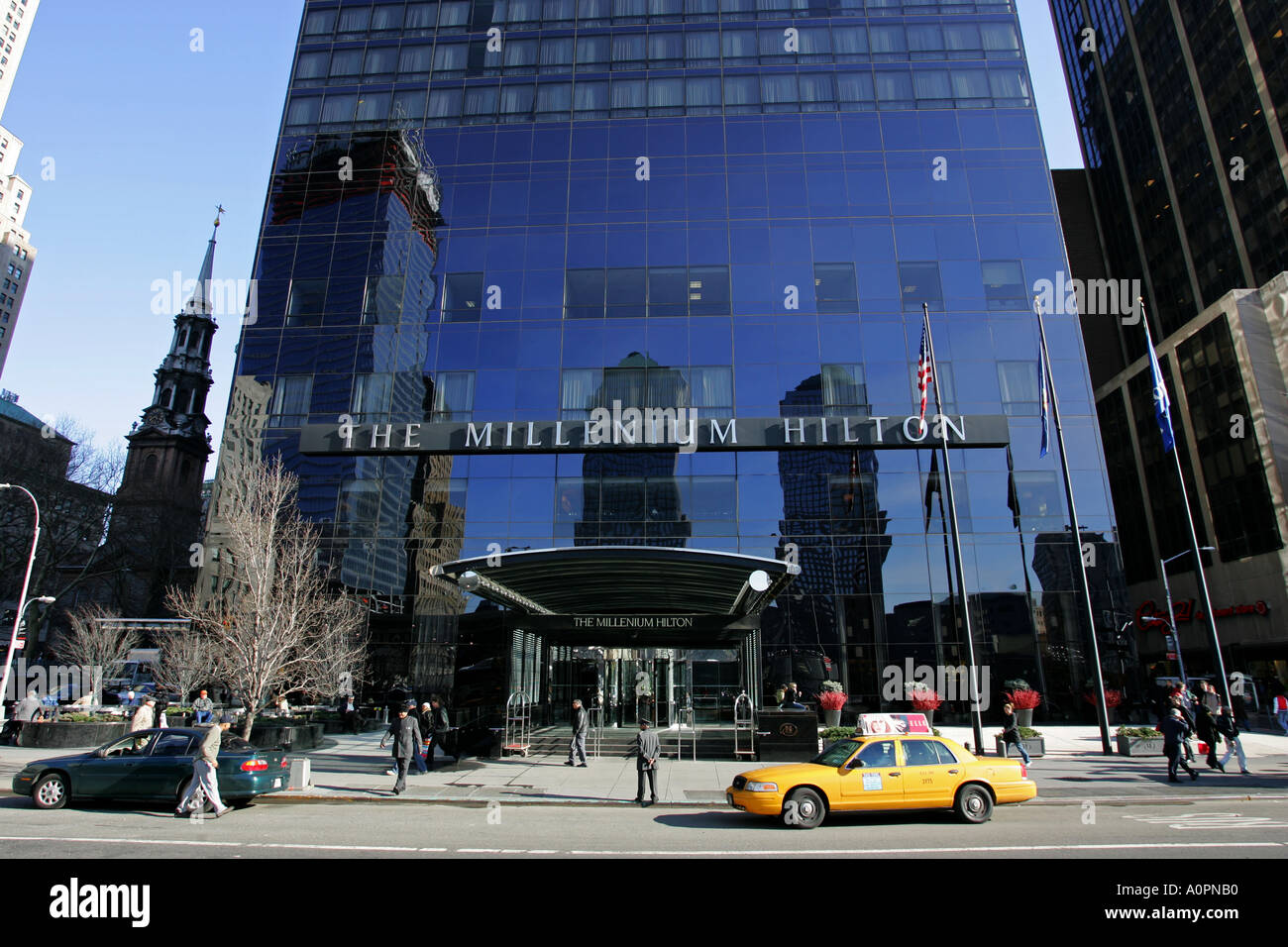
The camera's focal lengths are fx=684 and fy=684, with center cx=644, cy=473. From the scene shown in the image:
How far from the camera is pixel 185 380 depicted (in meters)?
80.7

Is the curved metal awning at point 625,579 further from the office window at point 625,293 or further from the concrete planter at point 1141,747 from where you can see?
the office window at point 625,293

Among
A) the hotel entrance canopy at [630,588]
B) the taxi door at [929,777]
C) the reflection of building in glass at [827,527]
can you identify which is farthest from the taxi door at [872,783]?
the reflection of building in glass at [827,527]

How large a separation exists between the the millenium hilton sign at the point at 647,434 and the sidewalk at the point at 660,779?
11393mm

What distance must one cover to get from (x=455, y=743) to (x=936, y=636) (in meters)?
17.0

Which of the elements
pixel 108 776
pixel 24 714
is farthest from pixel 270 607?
pixel 24 714

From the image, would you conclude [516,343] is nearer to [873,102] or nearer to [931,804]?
[873,102]

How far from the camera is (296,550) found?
78.9 ft

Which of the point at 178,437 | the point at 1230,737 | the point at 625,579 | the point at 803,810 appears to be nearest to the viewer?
the point at 803,810

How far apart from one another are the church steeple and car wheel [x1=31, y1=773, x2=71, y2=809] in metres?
77.7

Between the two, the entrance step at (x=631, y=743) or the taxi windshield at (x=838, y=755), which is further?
the entrance step at (x=631, y=743)

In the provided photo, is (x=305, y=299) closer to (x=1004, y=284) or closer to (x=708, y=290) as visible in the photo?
(x=708, y=290)

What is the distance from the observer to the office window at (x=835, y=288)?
28.7 meters

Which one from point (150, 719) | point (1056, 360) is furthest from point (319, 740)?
point (1056, 360)

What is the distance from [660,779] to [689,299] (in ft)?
64.9
